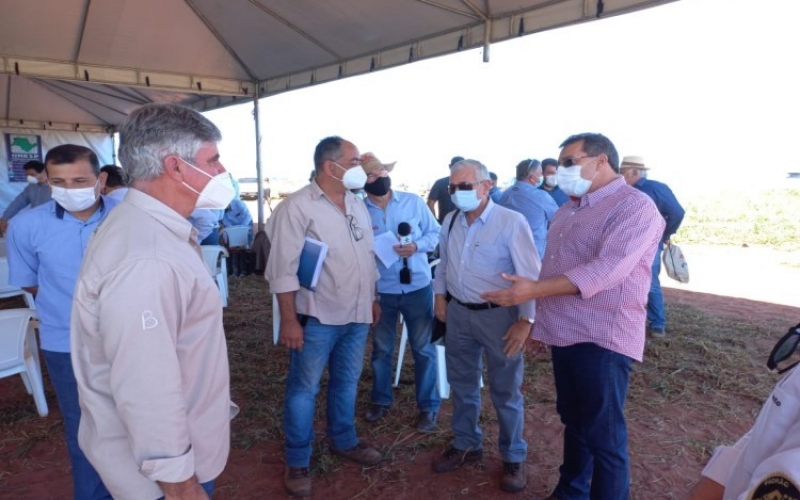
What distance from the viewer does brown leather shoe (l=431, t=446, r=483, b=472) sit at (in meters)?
3.30

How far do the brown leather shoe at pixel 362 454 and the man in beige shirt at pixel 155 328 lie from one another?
1961 millimetres

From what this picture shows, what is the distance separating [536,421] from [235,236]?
25.6 feet

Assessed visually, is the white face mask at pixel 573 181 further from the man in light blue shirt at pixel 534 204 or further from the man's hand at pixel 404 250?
the man in light blue shirt at pixel 534 204

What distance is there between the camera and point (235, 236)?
1036 cm

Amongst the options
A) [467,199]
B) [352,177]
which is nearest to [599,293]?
[467,199]

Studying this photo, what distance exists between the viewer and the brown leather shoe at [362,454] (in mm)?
3400

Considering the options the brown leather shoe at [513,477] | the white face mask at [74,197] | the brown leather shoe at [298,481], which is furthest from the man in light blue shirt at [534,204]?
the white face mask at [74,197]

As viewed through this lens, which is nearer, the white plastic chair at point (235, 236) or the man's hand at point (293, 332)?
the man's hand at point (293, 332)

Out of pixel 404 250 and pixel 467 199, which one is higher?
pixel 467 199

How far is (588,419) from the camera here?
8.08 feet

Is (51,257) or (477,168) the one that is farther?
(477,168)

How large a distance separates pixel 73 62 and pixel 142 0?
70.6 inches

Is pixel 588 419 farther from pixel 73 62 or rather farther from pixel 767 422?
pixel 73 62

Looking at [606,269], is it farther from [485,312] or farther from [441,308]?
[441,308]
